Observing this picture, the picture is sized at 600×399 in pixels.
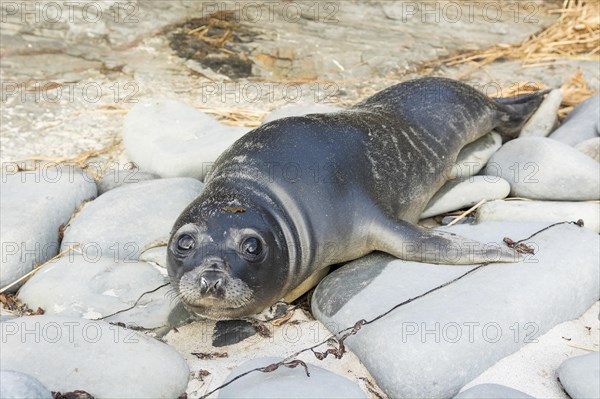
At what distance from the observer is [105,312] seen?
346cm

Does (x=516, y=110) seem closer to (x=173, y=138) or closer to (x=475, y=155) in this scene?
(x=475, y=155)

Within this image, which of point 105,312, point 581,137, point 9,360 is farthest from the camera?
point 581,137

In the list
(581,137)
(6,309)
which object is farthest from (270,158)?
(581,137)

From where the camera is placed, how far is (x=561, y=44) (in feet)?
21.1

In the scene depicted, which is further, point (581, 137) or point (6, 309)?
point (581, 137)

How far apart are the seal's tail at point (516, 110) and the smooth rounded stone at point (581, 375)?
7.84 feet

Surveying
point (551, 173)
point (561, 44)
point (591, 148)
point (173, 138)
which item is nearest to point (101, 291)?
point (173, 138)

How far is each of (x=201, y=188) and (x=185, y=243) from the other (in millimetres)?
1191

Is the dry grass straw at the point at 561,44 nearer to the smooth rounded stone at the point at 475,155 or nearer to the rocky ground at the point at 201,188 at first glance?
the rocky ground at the point at 201,188

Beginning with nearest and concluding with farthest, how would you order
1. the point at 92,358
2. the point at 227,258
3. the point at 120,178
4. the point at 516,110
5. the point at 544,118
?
the point at 92,358 < the point at 227,258 < the point at 120,178 < the point at 516,110 < the point at 544,118

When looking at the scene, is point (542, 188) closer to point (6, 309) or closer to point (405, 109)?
point (405, 109)

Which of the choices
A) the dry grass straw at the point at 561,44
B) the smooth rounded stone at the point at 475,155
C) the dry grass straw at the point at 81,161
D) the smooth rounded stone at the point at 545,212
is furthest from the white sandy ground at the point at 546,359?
the dry grass straw at the point at 561,44

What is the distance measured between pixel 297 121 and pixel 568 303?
1573 mm

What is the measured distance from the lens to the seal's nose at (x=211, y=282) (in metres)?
3.03
